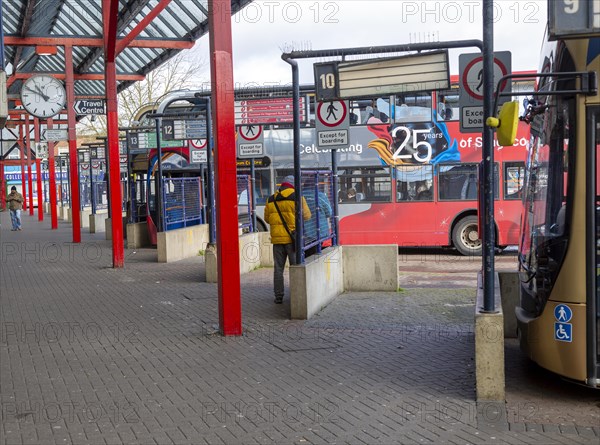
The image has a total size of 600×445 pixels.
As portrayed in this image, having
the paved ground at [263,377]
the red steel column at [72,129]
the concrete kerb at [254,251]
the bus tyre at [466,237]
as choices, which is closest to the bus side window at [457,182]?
the bus tyre at [466,237]

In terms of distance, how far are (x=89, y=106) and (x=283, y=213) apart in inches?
489

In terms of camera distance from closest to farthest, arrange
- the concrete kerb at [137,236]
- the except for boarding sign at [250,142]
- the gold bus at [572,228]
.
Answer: the gold bus at [572,228] → the except for boarding sign at [250,142] → the concrete kerb at [137,236]

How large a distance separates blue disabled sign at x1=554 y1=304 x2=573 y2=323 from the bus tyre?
531 inches

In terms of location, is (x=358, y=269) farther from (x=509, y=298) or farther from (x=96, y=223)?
(x=96, y=223)

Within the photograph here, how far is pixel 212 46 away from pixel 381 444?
5.55 metres

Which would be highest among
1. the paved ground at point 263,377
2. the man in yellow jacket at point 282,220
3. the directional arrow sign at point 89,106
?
the directional arrow sign at point 89,106

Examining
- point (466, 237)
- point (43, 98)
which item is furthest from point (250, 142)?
point (43, 98)

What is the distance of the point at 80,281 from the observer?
15.1 m

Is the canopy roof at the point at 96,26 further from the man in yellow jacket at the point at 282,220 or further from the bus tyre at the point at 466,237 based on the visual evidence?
the bus tyre at the point at 466,237

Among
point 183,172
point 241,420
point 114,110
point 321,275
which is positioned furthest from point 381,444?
point 183,172

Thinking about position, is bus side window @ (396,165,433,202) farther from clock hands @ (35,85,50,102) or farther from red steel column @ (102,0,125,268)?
clock hands @ (35,85,50,102)

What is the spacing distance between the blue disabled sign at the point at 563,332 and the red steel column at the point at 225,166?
4152 millimetres

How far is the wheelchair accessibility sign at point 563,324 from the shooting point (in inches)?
245

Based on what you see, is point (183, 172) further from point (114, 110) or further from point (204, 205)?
point (114, 110)
